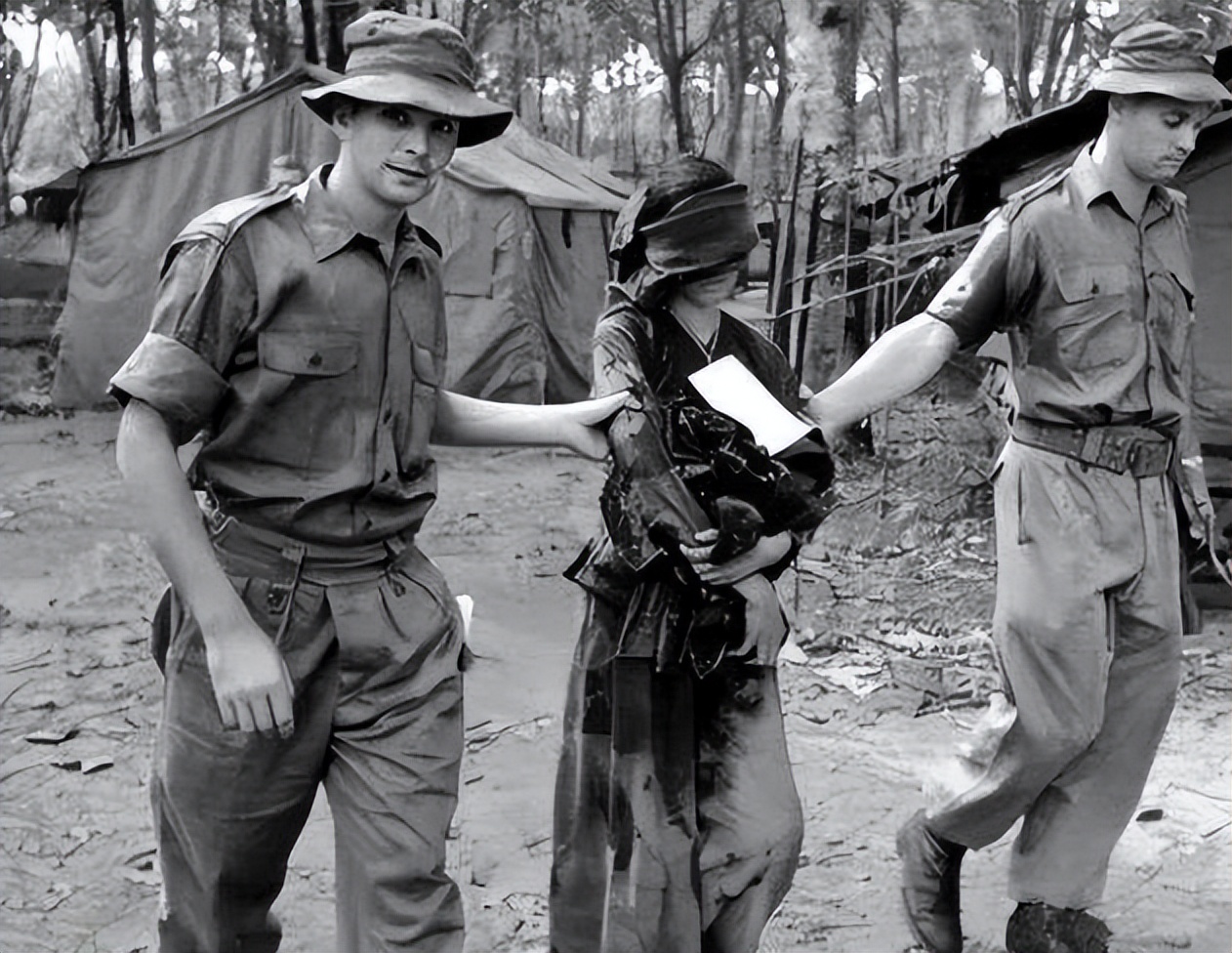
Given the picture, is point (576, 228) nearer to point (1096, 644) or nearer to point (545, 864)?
point (545, 864)

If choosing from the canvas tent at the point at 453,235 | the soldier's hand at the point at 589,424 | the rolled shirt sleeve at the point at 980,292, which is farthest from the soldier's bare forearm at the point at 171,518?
the canvas tent at the point at 453,235

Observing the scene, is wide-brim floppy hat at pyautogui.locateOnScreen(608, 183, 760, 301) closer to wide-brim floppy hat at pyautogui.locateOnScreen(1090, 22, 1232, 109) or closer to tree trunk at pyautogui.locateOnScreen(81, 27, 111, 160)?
wide-brim floppy hat at pyautogui.locateOnScreen(1090, 22, 1232, 109)

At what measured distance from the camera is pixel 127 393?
2.51 metres

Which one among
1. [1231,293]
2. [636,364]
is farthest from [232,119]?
[636,364]

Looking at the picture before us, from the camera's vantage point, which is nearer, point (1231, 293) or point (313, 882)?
point (313, 882)

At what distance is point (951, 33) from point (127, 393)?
43.1 ft

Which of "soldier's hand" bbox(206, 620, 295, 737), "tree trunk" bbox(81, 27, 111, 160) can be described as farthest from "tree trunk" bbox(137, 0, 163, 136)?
"soldier's hand" bbox(206, 620, 295, 737)

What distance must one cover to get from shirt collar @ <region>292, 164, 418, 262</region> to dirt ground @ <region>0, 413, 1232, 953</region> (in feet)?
7.09

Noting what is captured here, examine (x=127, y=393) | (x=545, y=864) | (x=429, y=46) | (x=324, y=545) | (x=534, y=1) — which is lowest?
(x=545, y=864)

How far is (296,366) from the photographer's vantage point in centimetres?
266

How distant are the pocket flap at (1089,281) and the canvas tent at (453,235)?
9695 mm

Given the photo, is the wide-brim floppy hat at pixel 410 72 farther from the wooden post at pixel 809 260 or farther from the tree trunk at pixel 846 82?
the tree trunk at pixel 846 82

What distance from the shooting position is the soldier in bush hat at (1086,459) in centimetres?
359

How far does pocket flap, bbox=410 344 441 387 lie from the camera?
9.32 feet
